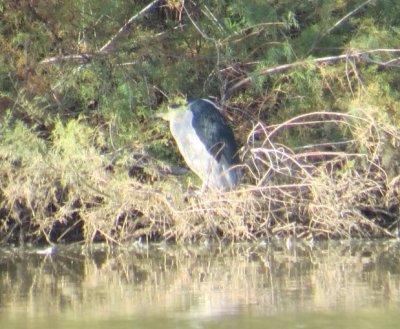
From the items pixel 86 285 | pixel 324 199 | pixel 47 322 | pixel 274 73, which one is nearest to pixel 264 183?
pixel 324 199

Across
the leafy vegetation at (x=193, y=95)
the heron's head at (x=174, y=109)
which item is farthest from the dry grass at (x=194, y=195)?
the heron's head at (x=174, y=109)

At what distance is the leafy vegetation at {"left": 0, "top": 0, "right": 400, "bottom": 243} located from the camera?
8.71m

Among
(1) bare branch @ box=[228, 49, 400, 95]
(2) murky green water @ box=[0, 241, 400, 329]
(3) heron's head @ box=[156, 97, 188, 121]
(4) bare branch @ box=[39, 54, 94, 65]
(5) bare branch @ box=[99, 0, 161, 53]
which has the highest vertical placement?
(5) bare branch @ box=[99, 0, 161, 53]

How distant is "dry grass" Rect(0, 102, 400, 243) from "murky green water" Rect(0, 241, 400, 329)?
19 cm

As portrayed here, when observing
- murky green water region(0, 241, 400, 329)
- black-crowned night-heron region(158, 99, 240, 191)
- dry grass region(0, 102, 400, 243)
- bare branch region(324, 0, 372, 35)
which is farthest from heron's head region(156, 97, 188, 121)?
bare branch region(324, 0, 372, 35)

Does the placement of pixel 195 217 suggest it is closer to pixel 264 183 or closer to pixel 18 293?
pixel 264 183

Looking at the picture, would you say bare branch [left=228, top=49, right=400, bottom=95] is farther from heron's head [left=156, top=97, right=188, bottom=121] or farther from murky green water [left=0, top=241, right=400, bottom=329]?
murky green water [left=0, top=241, right=400, bottom=329]

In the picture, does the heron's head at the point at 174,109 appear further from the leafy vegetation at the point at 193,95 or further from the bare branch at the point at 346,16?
the bare branch at the point at 346,16

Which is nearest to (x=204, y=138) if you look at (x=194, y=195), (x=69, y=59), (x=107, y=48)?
(x=194, y=195)

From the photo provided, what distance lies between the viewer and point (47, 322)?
6.28 m

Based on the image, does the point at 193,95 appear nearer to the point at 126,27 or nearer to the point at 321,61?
the point at 126,27

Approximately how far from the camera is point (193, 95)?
10.1m

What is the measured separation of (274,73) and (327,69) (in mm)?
454

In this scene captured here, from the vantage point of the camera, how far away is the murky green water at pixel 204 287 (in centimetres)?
624
